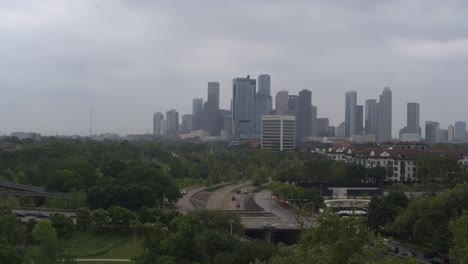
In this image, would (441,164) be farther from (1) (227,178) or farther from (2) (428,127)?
(2) (428,127)

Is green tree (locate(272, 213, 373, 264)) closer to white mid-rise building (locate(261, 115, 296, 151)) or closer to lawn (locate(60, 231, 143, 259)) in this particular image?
lawn (locate(60, 231, 143, 259))

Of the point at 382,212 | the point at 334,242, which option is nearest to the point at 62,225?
the point at 382,212

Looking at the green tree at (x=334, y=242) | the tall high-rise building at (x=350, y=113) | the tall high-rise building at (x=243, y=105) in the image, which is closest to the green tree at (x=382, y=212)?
the green tree at (x=334, y=242)

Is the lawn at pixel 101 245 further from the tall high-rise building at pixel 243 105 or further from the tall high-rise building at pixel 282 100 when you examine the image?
the tall high-rise building at pixel 282 100

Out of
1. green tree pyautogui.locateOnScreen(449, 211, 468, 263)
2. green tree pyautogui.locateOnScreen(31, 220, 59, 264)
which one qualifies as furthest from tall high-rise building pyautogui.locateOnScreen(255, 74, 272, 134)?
green tree pyautogui.locateOnScreen(449, 211, 468, 263)

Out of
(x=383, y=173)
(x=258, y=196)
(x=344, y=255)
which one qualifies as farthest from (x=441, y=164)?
(x=344, y=255)

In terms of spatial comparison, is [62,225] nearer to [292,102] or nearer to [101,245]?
[101,245]
